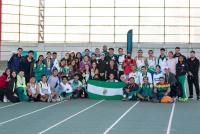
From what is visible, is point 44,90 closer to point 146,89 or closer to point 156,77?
point 146,89

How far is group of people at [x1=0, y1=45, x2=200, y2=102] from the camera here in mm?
16156

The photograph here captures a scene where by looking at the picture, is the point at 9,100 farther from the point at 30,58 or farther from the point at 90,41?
the point at 90,41

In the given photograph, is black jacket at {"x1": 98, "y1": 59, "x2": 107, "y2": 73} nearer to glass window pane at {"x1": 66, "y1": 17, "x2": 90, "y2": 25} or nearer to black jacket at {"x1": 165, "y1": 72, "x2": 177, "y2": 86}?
black jacket at {"x1": 165, "y1": 72, "x2": 177, "y2": 86}

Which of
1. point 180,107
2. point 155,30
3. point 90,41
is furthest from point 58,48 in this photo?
point 180,107

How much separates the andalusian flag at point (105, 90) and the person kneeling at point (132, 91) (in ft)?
1.48

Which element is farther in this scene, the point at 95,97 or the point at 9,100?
the point at 95,97

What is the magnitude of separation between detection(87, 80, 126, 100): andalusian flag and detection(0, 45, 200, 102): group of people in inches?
6.7

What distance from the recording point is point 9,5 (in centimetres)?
3872

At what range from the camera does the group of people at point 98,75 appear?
16156mm

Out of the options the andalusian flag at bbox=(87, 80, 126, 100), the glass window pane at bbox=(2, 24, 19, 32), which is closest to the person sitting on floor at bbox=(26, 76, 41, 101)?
the andalusian flag at bbox=(87, 80, 126, 100)

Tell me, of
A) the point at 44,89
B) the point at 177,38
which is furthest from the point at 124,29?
the point at 44,89

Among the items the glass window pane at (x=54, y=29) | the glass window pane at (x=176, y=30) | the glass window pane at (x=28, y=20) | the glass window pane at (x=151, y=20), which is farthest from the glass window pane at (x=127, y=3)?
the glass window pane at (x=28, y=20)

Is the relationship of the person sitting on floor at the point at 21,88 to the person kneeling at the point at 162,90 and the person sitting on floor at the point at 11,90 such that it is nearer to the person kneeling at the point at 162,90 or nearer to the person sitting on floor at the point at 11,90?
the person sitting on floor at the point at 11,90

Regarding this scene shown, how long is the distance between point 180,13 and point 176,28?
3.99ft
